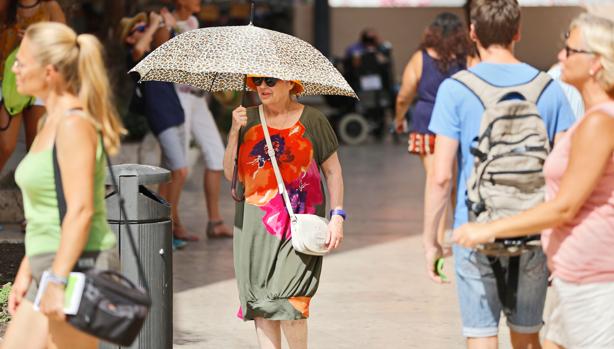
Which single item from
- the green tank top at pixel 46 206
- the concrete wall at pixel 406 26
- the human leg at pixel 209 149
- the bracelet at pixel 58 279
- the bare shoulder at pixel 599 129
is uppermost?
the bare shoulder at pixel 599 129

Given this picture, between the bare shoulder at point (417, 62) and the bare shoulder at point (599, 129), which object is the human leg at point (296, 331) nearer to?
the bare shoulder at point (599, 129)

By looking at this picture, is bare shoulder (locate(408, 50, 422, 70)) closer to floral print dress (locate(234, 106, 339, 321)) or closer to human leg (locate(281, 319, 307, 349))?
floral print dress (locate(234, 106, 339, 321))

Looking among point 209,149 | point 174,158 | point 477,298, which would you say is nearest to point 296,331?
point 477,298

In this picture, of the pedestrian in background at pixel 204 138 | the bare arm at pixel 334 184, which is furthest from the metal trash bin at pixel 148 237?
the pedestrian in background at pixel 204 138

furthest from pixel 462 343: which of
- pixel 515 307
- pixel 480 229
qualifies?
pixel 480 229

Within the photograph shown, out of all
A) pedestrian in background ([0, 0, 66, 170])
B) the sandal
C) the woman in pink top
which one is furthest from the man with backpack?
the sandal

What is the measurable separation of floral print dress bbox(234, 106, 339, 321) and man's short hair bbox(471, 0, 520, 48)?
1128mm

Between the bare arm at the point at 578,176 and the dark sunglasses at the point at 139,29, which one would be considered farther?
the dark sunglasses at the point at 139,29

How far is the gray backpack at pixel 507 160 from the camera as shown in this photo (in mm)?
4746

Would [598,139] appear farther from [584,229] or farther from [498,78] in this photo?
[498,78]

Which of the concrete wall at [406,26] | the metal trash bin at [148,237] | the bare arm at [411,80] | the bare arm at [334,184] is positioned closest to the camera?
the bare arm at [334,184]

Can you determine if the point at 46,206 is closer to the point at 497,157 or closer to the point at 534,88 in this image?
the point at 497,157

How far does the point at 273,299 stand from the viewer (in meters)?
5.72

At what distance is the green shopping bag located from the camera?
9.34m
